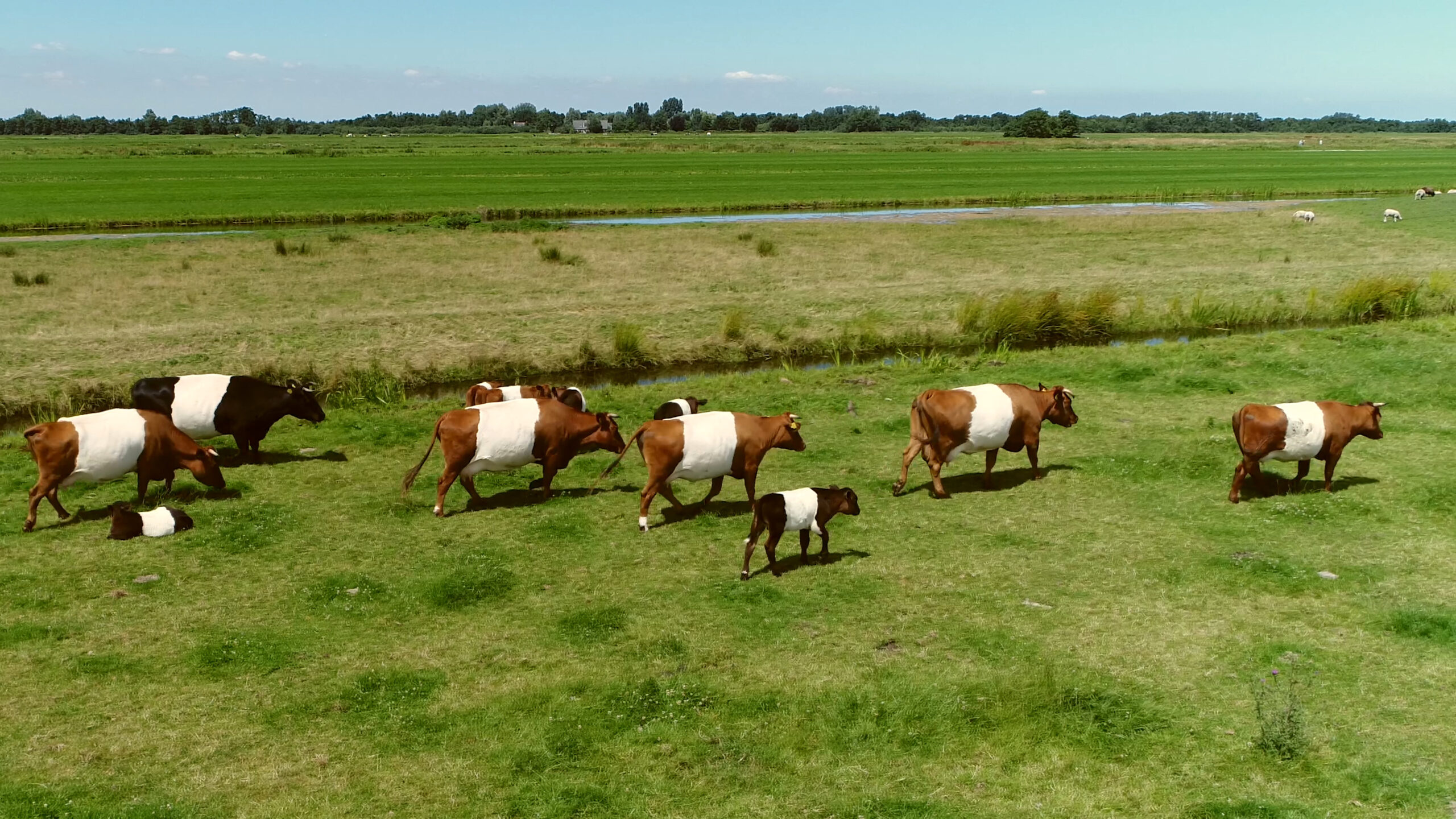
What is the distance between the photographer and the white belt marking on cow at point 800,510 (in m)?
→ 12.9

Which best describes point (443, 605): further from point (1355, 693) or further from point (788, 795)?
point (1355, 693)

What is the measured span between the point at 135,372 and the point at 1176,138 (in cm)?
19528

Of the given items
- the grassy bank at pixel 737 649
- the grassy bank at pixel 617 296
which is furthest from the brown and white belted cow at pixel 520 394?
the grassy bank at pixel 617 296

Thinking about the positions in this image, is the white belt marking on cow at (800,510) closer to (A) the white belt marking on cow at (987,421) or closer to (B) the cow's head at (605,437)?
(A) the white belt marking on cow at (987,421)

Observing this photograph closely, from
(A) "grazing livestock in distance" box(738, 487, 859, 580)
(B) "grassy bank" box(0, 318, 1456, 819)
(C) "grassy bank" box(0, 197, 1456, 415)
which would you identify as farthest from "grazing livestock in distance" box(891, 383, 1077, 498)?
(C) "grassy bank" box(0, 197, 1456, 415)

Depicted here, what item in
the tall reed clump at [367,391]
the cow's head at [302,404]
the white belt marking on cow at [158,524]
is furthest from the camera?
the tall reed clump at [367,391]

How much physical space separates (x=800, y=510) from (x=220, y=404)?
33.8ft

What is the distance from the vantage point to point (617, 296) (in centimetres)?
3381

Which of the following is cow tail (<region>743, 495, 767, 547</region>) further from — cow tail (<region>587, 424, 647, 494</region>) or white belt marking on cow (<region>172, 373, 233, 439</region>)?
white belt marking on cow (<region>172, 373, 233, 439</region>)

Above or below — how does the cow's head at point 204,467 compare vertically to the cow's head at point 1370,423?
below

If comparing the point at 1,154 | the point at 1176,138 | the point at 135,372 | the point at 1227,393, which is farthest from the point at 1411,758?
the point at 1176,138

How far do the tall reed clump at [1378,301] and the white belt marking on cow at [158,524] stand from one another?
31.7 m

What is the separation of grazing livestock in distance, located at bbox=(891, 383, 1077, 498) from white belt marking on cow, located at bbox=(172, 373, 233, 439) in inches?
434

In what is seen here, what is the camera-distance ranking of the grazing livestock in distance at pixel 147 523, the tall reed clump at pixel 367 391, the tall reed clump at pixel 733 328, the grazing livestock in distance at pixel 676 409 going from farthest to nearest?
the tall reed clump at pixel 733 328 → the tall reed clump at pixel 367 391 → the grazing livestock in distance at pixel 676 409 → the grazing livestock in distance at pixel 147 523
